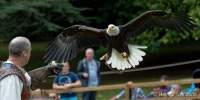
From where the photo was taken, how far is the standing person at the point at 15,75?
4375 millimetres

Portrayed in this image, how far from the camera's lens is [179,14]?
807cm

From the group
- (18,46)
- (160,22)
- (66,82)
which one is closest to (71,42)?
(160,22)

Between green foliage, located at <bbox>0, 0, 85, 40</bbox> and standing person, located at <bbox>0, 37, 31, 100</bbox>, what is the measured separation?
427 inches

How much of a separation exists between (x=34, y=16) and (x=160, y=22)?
8.47m

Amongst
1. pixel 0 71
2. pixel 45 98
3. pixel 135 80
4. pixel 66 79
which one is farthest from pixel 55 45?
pixel 135 80

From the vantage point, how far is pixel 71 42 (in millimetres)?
7688

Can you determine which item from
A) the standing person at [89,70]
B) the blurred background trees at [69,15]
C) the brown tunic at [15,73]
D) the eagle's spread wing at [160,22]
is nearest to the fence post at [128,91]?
the standing person at [89,70]

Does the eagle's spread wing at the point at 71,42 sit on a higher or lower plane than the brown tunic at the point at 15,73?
higher

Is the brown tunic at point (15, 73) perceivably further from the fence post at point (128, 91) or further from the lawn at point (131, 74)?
the lawn at point (131, 74)

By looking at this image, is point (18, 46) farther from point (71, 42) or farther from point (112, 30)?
point (71, 42)

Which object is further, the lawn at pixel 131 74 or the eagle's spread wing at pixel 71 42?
the lawn at pixel 131 74

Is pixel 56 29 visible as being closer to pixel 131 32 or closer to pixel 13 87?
pixel 131 32

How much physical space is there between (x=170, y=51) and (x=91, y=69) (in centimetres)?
1402

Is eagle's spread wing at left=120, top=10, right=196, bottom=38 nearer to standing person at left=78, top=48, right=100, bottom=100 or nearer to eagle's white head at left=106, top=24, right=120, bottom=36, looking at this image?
eagle's white head at left=106, top=24, right=120, bottom=36
